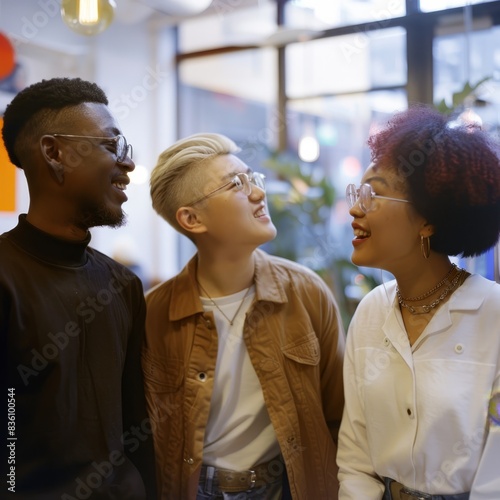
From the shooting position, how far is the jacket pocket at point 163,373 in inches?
82.0

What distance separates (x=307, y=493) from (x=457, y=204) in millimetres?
1055

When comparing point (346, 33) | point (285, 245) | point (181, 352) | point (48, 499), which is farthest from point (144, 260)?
point (48, 499)

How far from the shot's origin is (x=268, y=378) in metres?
2.07

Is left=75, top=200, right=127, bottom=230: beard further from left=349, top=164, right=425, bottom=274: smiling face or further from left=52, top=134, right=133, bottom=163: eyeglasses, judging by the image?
left=349, top=164, right=425, bottom=274: smiling face

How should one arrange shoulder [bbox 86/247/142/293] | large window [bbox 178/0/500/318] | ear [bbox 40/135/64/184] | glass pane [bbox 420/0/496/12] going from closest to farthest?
ear [bbox 40/135/64/184], shoulder [bbox 86/247/142/293], glass pane [bbox 420/0/496/12], large window [bbox 178/0/500/318]

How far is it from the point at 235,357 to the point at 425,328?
2.22 ft

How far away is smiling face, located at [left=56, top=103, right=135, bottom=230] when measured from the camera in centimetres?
177

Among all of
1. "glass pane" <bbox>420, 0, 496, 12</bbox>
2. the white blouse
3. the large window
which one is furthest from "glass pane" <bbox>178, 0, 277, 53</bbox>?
the white blouse

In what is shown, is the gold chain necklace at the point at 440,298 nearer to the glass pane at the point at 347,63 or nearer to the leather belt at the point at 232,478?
the leather belt at the point at 232,478

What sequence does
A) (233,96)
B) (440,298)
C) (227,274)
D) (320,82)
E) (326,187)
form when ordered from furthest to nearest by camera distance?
1. (233,96)
2. (320,82)
3. (326,187)
4. (227,274)
5. (440,298)

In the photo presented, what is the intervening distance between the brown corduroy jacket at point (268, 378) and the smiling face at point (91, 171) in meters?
0.49

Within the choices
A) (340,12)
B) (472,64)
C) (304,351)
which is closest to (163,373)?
(304,351)

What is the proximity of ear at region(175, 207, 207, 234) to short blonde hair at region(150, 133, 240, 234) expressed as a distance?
34mm

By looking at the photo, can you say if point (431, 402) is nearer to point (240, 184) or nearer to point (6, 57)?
point (240, 184)
